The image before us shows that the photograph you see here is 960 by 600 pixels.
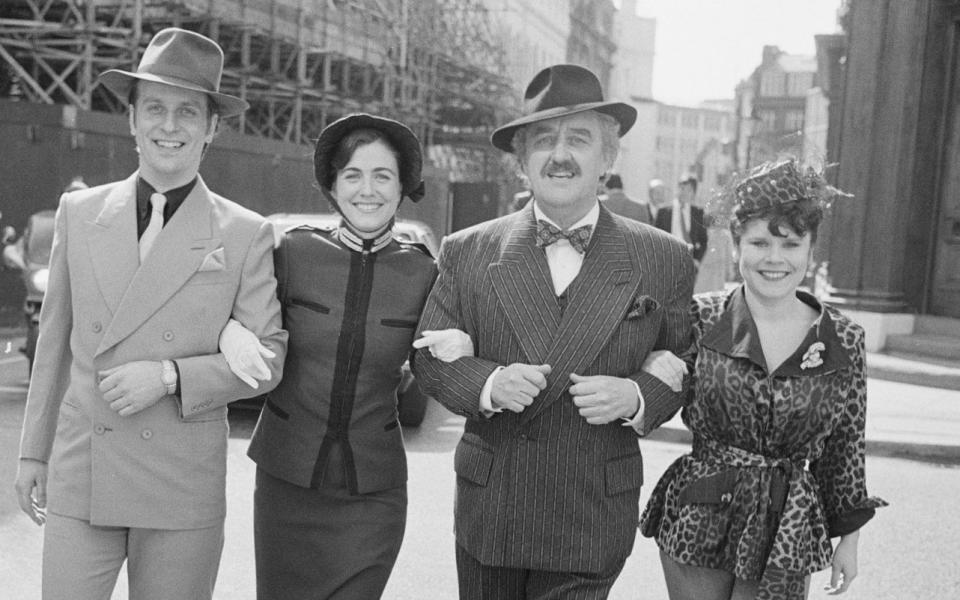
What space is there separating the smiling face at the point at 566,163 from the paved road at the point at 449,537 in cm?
250

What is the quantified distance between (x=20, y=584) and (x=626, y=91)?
96671mm

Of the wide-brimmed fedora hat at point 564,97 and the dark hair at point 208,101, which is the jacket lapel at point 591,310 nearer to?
the wide-brimmed fedora hat at point 564,97

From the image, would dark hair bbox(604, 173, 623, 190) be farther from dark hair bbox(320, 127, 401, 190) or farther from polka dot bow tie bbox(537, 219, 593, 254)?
polka dot bow tie bbox(537, 219, 593, 254)

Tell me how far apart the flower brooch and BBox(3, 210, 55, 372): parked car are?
717 cm

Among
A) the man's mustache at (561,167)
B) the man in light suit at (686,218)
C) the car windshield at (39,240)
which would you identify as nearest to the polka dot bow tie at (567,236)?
the man's mustache at (561,167)

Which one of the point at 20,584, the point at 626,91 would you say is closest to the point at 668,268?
the point at 20,584

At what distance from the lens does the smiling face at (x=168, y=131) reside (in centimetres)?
297

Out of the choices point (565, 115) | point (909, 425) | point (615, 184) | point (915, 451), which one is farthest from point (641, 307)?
point (615, 184)

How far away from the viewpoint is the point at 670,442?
27.6 ft

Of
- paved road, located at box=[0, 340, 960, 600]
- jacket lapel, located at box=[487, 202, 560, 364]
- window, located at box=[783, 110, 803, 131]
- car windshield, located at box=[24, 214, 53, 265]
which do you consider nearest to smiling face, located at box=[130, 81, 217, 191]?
jacket lapel, located at box=[487, 202, 560, 364]

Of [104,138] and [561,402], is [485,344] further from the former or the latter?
[104,138]

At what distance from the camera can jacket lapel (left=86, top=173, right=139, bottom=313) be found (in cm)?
289

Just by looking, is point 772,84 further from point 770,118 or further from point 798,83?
point 770,118

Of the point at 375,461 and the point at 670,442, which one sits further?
the point at 670,442
